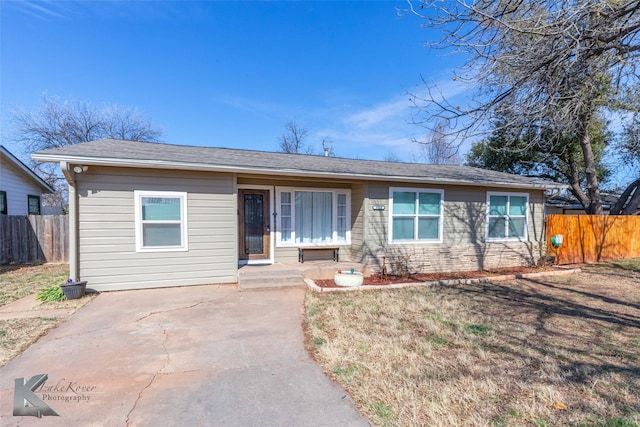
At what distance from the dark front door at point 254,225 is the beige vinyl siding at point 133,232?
0.94 meters

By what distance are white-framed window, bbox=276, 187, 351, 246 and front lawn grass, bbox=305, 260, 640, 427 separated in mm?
2465

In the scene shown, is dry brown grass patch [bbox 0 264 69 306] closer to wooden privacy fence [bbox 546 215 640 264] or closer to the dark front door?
the dark front door

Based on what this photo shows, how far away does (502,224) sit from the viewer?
30.5 ft

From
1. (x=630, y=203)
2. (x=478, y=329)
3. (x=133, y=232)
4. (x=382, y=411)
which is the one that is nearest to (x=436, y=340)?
(x=478, y=329)

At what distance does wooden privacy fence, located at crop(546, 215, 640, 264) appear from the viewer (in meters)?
10.2

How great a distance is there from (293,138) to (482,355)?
86.3 ft

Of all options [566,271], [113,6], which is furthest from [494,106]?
[113,6]

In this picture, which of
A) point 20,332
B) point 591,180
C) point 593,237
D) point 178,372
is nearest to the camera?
point 178,372

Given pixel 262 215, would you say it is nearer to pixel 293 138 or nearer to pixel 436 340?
pixel 436 340

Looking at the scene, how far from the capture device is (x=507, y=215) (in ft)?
30.6

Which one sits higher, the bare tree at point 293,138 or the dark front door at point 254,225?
the bare tree at point 293,138

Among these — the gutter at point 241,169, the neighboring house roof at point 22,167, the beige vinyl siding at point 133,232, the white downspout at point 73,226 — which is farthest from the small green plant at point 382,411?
the neighboring house roof at point 22,167

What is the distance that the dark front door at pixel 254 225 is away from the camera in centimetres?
784

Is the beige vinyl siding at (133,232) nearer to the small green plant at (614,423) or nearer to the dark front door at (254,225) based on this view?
the dark front door at (254,225)
